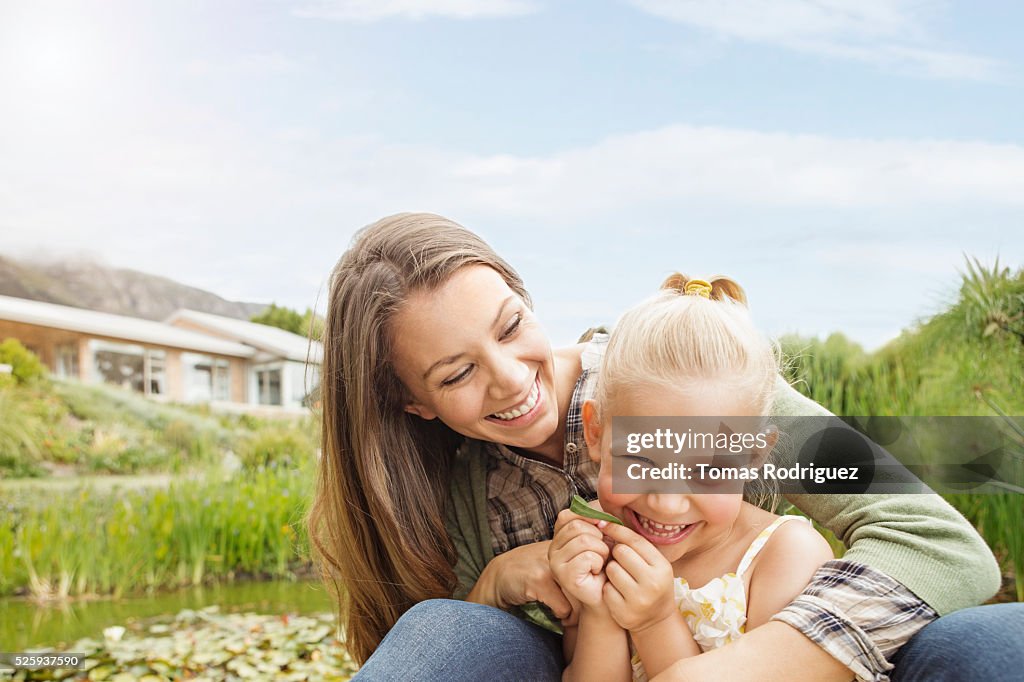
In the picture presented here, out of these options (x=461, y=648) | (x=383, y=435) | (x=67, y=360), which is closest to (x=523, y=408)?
(x=383, y=435)

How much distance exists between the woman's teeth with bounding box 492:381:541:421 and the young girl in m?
0.20

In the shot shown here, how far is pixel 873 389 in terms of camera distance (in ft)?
15.8

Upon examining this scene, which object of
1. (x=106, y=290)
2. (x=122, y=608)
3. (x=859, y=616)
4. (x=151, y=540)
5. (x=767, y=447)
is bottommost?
(x=122, y=608)

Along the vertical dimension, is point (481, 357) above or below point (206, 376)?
above

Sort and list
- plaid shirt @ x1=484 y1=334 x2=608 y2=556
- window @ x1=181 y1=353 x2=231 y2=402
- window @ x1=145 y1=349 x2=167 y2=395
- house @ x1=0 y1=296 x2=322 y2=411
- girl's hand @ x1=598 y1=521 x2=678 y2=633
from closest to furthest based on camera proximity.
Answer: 1. girl's hand @ x1=598 y1=521 x2=678 y2=633
2. plaid shirt @ x1=484 y1=334 x2=608 y2=556
3. house @ x1=0 y1=296 x2=322 y2=411
4. window @ x1=145 y1=349 x2=167 y2=395
5. window @ x1=181 y1=353 x2=231 y2=402

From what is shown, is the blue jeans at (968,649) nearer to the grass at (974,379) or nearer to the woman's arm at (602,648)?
the woman's arm at (602,648)

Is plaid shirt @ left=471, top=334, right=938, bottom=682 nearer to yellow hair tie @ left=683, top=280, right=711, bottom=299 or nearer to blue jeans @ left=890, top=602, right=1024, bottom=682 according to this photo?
blue jeans @ left=890, top=602, right=1024, bottom=682

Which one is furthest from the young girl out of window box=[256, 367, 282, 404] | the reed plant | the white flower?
window box=[256, 367, 282, 404]

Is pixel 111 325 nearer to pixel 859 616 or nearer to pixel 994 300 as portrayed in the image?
pixel 994 300

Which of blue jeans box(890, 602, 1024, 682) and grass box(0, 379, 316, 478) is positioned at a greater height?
blue jeans box(890, 602, 1024, 682)

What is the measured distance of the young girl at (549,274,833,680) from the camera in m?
1.36

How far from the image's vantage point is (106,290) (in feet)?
20.7

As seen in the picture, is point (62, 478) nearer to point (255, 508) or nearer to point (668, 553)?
point (255, 508)

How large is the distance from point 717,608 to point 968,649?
35 cm
